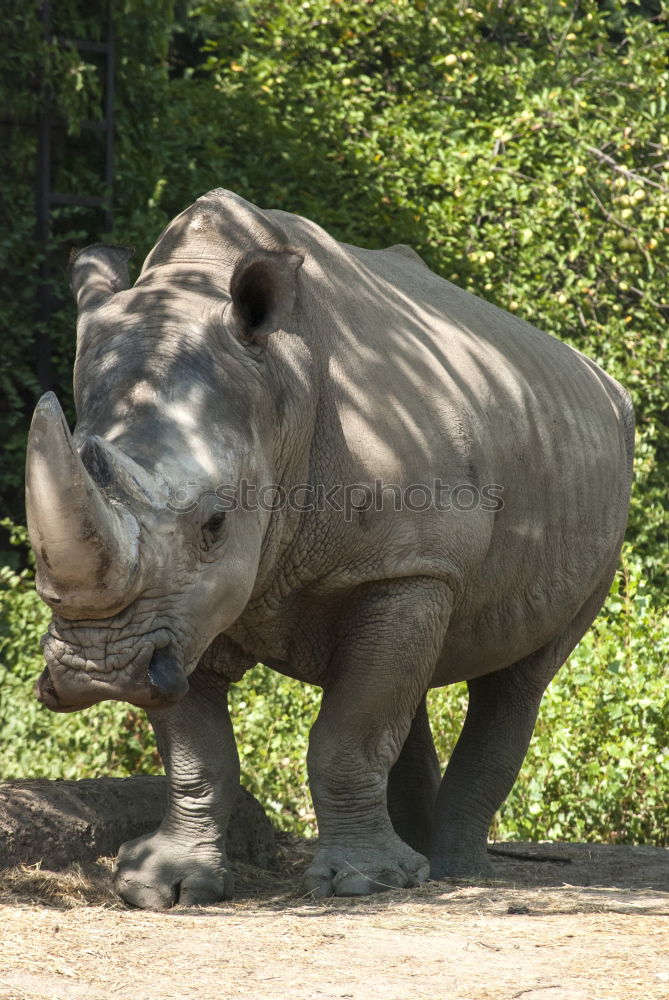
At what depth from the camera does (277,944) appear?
13.1 ft

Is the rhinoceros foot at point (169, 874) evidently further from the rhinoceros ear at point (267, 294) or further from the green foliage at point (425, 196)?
the green foliage at point (425, 196)

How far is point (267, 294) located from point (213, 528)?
788 mm

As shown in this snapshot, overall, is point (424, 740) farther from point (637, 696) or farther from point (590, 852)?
point (637, 696)

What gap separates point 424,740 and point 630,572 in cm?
278

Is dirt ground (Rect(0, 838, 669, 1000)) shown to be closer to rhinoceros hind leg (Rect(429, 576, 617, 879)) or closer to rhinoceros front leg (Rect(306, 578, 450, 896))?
rhinoceros front leg (Rect(306, 578, 450, 896))

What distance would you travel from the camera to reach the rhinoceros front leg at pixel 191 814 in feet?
16.0

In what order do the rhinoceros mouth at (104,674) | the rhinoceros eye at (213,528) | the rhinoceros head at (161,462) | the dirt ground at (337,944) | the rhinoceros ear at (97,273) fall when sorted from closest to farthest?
the dirt ground at (337,944), the rhinoceros head at (161,462), the rhinoceros mouth at (104,674), the rhinoceros eye at (213,528), the rhinoceros ear at (97,273)

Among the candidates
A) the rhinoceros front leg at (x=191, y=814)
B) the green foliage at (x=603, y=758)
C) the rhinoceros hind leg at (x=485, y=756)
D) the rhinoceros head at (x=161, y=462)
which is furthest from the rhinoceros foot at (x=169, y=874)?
the green foliage at (x=603, y=758)

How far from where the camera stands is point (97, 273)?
5.11 metres

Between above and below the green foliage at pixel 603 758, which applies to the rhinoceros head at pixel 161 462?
above

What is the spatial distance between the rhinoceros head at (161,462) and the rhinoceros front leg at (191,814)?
0.82 m

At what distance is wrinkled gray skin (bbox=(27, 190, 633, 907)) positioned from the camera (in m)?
3.99

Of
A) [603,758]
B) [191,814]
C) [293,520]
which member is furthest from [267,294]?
[603,758]

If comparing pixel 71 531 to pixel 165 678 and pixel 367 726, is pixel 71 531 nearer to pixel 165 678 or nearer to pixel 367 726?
pixel 165 678
